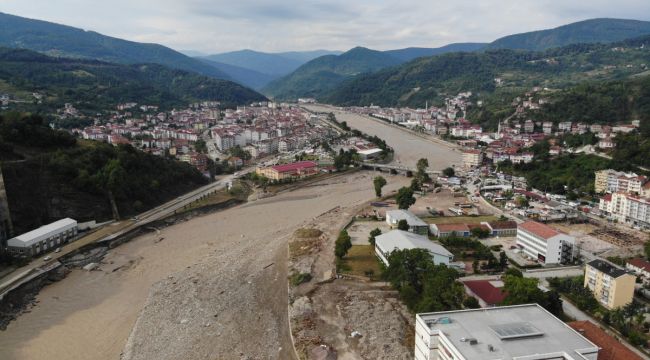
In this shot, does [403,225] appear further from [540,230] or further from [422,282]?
[422,282]

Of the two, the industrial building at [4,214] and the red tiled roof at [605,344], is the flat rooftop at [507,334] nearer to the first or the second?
the red tiled roof at [605,344]

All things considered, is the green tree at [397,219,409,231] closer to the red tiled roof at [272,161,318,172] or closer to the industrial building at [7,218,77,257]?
the industrial building at [7,218,77,257]

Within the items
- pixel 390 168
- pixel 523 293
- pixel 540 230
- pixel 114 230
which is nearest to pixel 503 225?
pixel 540 230

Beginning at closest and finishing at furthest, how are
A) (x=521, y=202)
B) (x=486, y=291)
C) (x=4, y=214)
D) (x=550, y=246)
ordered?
(x=486, y=291) < (x=550, y=246) < (x=4, y=214) < (x=521, y=202)

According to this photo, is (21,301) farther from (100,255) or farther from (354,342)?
(354,342)

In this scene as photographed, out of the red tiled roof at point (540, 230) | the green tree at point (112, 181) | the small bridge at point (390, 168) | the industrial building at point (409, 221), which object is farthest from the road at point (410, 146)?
the green tree at point (112, 181)

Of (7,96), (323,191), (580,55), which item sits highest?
(580,55)

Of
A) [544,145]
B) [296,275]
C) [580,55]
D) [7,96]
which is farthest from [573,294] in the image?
[580,55]
